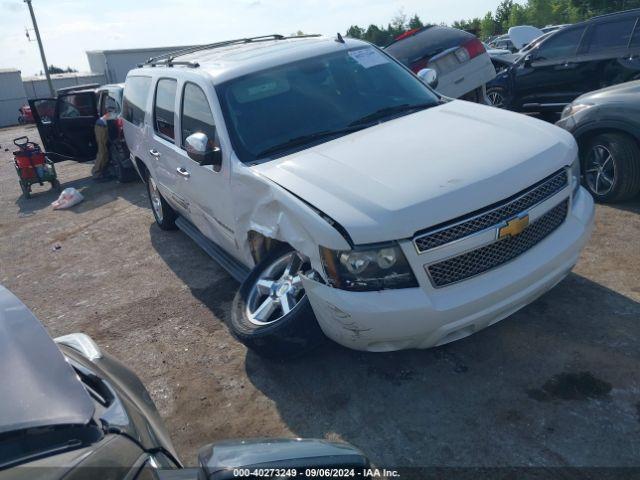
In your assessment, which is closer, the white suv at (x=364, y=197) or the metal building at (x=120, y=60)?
the white suv at (x=364, y=197)

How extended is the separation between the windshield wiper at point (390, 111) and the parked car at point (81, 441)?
9.14 ft

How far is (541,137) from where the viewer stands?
352 centimetres

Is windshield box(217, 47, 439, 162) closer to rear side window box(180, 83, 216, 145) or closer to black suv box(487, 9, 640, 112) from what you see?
rear side window box(180, 83, 216, 145)

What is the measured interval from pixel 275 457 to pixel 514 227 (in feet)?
→ 6.59

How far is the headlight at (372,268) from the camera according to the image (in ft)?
9.45

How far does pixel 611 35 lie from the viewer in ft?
25.4

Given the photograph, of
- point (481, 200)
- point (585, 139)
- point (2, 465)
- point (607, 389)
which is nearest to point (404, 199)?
point (481, 200)

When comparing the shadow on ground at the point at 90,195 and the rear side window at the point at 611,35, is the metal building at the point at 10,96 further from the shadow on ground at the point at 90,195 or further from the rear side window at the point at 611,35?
the rear side window at the point at 611,35

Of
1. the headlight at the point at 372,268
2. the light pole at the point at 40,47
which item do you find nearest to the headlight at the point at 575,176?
the headlight at the point at 372,268

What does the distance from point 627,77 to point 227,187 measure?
20.3 ft

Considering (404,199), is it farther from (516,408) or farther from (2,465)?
(2,465)

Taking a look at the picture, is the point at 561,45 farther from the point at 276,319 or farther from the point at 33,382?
the point at 33,382

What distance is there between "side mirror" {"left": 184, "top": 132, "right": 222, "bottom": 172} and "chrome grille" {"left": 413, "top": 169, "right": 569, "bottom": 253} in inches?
69.5

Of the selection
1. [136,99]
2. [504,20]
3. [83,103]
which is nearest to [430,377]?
[136,99]
